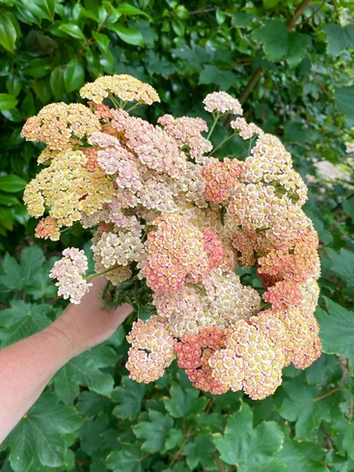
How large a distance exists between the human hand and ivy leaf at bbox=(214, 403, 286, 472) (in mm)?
374

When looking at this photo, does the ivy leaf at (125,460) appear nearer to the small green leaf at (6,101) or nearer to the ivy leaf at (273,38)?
the small green leaf at (6,101)

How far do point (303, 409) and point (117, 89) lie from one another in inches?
37.3

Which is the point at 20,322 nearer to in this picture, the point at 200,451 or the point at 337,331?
the point at 200,451

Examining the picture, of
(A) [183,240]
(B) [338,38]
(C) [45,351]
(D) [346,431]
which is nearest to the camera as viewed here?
(A) [183,240]

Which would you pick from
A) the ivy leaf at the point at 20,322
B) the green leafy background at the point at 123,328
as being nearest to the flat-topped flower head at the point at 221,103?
the green leafy background at the point at 123,328

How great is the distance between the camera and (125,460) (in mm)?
1235

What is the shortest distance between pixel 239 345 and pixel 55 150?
0.42m

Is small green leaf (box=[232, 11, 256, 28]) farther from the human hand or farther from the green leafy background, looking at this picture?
the human hand

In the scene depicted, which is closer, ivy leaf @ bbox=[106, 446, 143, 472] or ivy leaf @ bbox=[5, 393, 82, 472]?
ivy leaf @ bbox=[5, 393, 82, 472]

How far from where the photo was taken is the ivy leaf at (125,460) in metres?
1.22

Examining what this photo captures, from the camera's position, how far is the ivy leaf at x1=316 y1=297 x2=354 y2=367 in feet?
2.91

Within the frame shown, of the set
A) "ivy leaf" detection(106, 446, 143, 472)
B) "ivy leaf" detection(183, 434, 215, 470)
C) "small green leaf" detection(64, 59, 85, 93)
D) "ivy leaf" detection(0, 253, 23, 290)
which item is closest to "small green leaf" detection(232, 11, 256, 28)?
"small green leaf" detection(64, 59, 85, 93)

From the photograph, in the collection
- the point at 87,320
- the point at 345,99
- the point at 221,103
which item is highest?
the point at 221,103

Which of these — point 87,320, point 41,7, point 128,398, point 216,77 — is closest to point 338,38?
point 216,77
